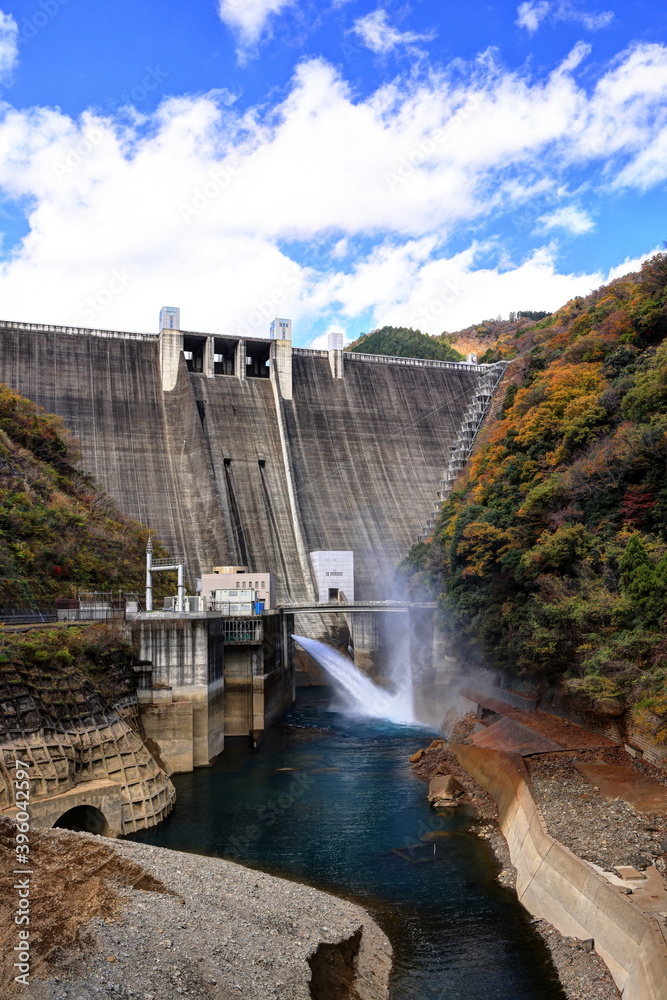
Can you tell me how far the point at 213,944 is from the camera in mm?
13523

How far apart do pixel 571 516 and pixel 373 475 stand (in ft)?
120

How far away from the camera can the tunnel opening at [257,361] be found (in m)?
69.4

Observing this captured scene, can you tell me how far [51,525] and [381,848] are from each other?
22.2 metres

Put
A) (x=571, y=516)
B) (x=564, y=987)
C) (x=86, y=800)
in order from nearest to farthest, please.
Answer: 1. (x=564, y=987)
2. (x=86, y=800)
3. (x=571, y=516)

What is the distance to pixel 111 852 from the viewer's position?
1596 cm

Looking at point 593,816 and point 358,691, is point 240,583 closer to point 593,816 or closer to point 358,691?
point 358,691

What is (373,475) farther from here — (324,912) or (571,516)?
(324,912)

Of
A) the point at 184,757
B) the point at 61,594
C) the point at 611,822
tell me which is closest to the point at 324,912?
the point at 611,822

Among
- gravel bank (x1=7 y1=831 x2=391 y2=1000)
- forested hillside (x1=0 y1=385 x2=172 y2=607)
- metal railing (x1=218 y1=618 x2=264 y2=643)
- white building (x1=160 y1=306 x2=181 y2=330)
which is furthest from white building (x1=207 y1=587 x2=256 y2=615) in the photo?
white building (x1=160 y1=306 x2=181 y2=330)

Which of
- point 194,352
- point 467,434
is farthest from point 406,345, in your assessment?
point 194,352

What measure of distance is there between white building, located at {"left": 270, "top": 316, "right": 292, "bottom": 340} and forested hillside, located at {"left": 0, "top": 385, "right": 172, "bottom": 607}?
860 inches

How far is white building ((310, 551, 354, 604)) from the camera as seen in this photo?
5762 centimetres

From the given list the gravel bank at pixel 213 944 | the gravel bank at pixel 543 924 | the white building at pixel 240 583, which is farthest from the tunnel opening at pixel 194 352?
the gravel bank at pixel 213 944

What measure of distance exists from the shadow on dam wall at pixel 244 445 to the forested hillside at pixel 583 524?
Answer: 1599 cm
